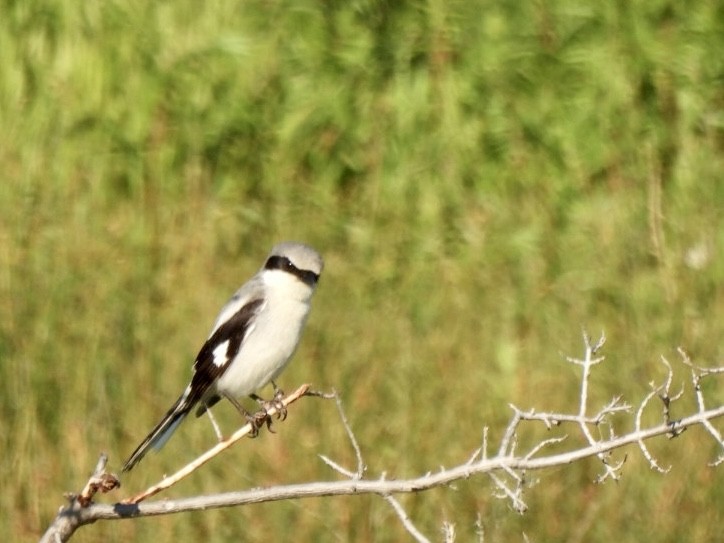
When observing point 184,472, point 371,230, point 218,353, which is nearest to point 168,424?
point 218,353

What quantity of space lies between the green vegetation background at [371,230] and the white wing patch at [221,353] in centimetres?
69

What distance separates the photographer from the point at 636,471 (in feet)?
18.7

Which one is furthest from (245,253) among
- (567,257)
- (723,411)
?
(723,411)

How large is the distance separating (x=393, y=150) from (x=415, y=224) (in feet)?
2.25

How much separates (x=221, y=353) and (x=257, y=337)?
15cm

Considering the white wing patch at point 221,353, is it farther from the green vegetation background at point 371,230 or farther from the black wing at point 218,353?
the green vegetation background at point 371,230

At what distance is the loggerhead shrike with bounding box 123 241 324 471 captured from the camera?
Result: 5035 millimetres

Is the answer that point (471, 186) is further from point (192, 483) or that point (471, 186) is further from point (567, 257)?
point (192, 483)

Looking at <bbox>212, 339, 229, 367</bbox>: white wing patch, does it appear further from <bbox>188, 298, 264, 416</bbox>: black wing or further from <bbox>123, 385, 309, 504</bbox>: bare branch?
<bbox>123, 385, 309, 504</bbox>: bare branch

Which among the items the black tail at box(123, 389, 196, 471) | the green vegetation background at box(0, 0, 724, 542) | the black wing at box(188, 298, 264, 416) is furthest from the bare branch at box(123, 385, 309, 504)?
the green vegetation background at box(0, 0, 724, 542)

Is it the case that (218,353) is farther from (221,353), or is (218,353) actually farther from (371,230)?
(371,230)

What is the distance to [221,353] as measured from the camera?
519 cm

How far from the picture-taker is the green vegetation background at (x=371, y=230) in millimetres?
5734

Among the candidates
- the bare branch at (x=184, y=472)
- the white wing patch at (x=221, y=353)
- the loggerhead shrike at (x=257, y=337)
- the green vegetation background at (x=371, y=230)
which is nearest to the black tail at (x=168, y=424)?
the loggerhead shrike at (x=257, y=337)
